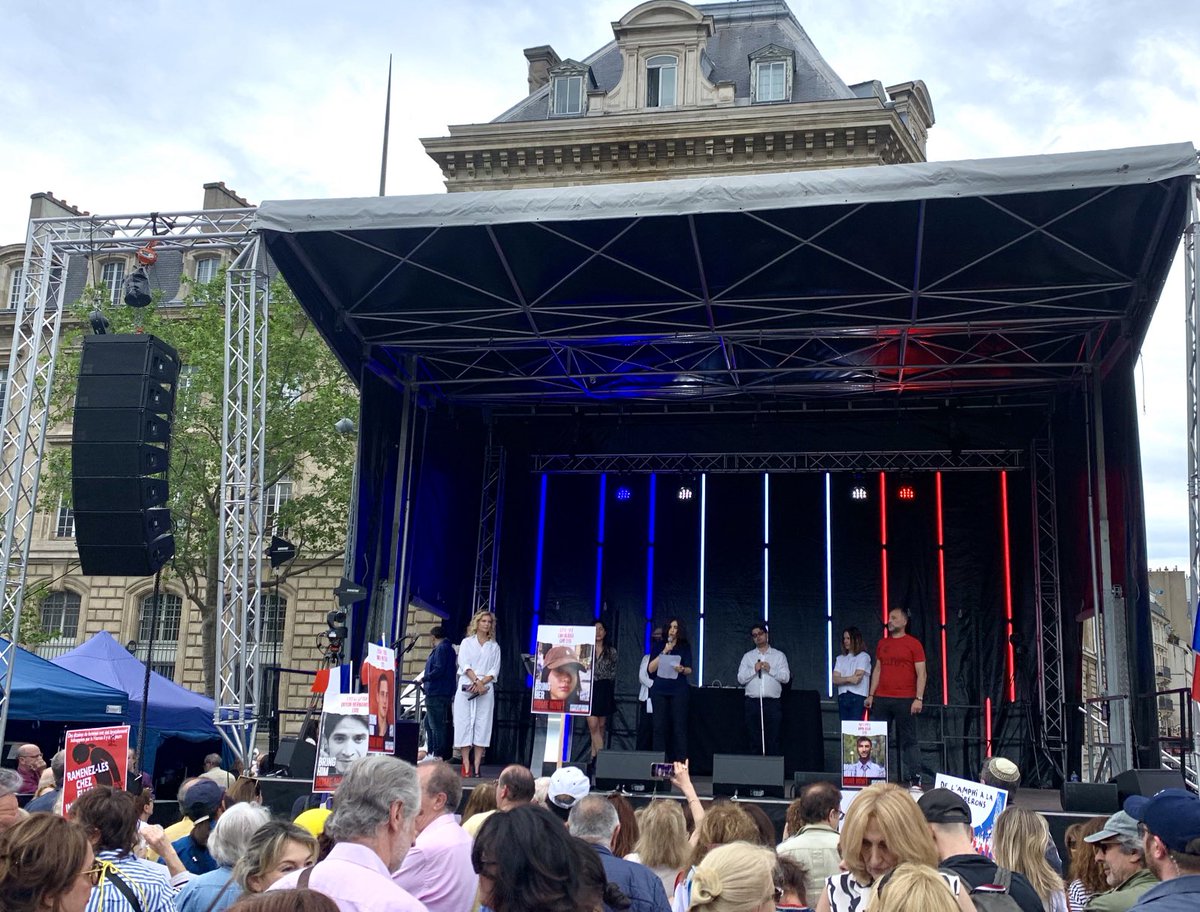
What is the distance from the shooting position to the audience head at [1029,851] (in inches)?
176

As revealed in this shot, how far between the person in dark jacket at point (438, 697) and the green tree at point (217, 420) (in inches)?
379

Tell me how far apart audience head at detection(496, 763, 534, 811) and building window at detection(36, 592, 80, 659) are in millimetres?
28573

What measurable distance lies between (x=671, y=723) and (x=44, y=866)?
1040 cm

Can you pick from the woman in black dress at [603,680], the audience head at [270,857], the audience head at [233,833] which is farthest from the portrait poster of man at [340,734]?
the woman in black dress at [603,680]

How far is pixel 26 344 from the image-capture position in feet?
37.4

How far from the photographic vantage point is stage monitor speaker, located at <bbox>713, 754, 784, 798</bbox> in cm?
1010

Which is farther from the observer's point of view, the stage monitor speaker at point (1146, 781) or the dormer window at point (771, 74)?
the dormer window at point (771, 74)

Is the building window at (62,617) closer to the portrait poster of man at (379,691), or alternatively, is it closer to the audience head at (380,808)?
the portrait poster of man at (379,691)

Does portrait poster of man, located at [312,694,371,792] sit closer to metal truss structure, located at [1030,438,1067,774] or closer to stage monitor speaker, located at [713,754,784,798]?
stage monitor speaker, located at [713,754,784,798]

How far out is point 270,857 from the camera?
3.74m

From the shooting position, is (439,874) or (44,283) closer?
(439,874)

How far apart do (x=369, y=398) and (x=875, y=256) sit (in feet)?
17.6

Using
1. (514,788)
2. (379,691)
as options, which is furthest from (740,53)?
(514,788)

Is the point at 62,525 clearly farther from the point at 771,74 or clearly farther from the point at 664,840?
the point at 664,840
